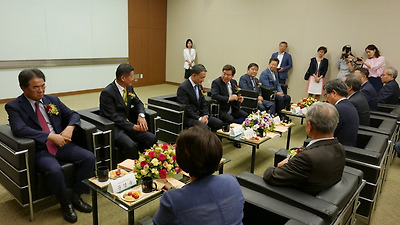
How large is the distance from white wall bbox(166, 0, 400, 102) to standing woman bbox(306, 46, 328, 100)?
0.98 ft

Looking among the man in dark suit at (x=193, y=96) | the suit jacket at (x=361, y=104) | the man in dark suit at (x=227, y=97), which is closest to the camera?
the suit jacket at (x=361, y=104)

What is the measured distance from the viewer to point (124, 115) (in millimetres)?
3639

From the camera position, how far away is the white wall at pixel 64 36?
6582 mm

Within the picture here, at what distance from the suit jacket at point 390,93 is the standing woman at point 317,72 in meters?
2.02

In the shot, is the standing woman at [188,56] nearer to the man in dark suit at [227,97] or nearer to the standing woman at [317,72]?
the standing woman at [317,72]

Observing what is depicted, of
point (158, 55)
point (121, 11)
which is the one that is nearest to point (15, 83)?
point (121, 11)

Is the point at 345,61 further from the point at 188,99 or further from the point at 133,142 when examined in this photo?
the point at 133,142

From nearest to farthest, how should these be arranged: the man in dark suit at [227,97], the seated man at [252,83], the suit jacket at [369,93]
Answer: the suit jacket at [369,93] → the man in dark suit at [227,97] → the seated man at [252,83]

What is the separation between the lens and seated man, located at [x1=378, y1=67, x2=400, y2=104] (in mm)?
5070

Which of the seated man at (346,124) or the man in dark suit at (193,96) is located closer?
the seated man at (346,124)

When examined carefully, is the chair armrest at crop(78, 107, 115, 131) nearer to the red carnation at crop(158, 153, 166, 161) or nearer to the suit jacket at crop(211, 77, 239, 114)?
the red carnation at crop(158, 153, 166, 161)

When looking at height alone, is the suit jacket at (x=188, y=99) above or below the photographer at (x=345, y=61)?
below

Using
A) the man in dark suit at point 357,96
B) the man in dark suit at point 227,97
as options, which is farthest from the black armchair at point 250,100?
the man in dark suit at point 357,96

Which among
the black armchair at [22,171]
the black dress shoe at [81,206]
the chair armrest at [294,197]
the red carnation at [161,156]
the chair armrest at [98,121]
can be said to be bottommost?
the black dress shoe at [81,206]
